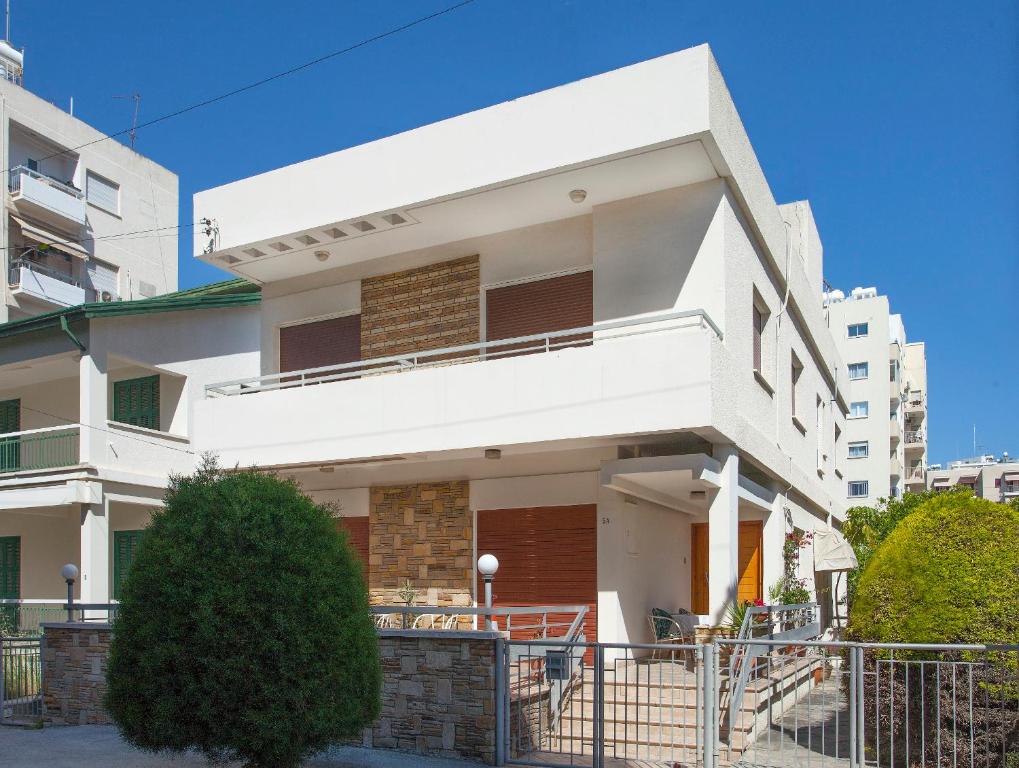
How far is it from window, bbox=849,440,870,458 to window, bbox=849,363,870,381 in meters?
4.44

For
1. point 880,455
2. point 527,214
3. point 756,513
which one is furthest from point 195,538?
point 880,455

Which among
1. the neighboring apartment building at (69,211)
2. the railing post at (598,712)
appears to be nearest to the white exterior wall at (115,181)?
the neighboring apartment building at (69,211)

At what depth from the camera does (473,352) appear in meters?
15.3

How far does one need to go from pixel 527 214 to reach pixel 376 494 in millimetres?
5594

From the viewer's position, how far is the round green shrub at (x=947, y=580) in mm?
8477

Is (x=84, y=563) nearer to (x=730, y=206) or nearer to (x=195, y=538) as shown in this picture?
(x=195, y=538)

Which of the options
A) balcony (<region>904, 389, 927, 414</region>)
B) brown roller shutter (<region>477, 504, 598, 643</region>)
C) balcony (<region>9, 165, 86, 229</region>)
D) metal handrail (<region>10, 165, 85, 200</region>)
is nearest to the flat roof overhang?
brown roller shutter (<region>477, 504, 598, 643</region>)

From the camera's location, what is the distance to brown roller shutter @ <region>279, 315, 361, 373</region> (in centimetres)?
1667

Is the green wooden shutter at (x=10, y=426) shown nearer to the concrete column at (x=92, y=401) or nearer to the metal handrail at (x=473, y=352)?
the concrete column at (x=92, y=401)

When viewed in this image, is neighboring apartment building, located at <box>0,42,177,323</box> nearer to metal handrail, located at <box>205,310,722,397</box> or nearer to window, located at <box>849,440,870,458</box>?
metal handrail, located at <box>205,310,722,397</box>

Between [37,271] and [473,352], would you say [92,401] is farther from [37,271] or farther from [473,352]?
[37,271]

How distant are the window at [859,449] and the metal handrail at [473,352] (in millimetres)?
50336

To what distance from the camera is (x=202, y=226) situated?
16062 millimetres

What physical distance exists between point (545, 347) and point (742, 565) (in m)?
6.11
